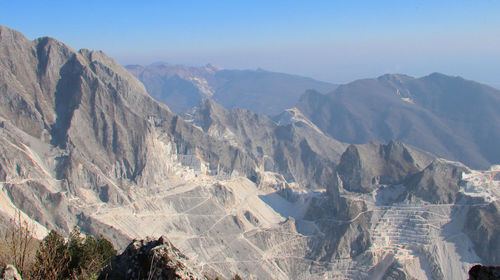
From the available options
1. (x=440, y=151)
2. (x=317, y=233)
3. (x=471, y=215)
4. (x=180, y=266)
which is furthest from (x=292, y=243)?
(x=440, y=151)

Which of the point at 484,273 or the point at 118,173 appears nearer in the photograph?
the point at 484,273

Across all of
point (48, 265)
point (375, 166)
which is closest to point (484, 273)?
point (48, 265)

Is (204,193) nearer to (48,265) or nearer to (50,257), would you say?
(50,257)

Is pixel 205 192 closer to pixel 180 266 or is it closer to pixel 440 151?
pixel 180 266

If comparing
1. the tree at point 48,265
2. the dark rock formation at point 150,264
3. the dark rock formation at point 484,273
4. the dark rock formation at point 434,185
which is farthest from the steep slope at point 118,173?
the dark rock formation at point 484,273

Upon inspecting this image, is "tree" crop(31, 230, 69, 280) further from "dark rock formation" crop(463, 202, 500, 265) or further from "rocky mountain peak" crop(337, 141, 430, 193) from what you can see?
"rocky mountain peak" crop(337, 141, 430, 193)

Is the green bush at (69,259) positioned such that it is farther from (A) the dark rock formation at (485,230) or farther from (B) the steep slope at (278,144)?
(B) the steep slope at (278,144)

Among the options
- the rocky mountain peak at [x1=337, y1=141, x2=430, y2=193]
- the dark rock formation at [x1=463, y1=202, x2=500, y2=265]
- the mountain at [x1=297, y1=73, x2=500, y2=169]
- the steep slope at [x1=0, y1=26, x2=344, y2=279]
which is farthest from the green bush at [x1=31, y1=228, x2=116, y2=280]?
the mountain at [x1=297, y1=73, x2=500, y2=169]

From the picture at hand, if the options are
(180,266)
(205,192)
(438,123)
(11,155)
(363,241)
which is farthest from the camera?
(438,123)
